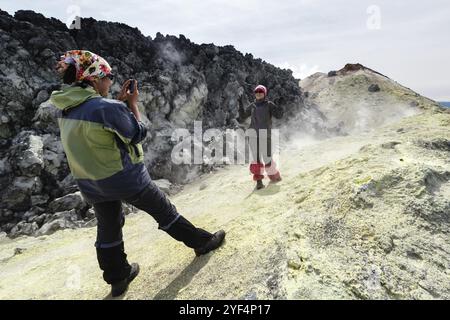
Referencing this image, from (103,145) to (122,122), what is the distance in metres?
0.29

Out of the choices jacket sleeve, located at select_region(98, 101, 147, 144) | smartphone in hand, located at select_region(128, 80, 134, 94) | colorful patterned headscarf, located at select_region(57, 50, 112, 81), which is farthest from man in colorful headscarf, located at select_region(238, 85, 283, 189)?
colorful patterned headscarf, located at select_region(57, 50, 112, 81)

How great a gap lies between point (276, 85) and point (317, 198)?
19.0m

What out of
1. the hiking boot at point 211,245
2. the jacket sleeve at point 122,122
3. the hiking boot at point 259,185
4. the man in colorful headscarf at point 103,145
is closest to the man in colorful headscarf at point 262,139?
the hiking boot at point 259,185

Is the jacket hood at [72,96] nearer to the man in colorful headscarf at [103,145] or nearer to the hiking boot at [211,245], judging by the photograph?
the man in colorful headscarf at [103,145]

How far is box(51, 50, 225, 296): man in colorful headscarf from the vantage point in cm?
343

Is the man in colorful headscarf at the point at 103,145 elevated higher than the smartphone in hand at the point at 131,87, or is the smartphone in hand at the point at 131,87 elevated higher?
the smartphone in hand at the point at 131,87

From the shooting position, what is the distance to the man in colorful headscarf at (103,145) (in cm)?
343

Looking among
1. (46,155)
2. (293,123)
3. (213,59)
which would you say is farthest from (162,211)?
(293,123)

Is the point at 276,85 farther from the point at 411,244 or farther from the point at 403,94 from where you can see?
the point at 411,244

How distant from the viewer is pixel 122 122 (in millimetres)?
3402

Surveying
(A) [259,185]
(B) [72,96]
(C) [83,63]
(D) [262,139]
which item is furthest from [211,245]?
(D) [262,139]

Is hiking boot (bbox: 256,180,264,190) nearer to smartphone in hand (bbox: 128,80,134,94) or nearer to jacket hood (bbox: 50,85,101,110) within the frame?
smartphone in hand (bbox: 128,80,134,94)

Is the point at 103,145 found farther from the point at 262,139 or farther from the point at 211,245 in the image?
the point at 262,139

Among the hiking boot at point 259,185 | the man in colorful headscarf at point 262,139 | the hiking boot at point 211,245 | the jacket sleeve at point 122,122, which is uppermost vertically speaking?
the jacket sleeve at point 122,122
